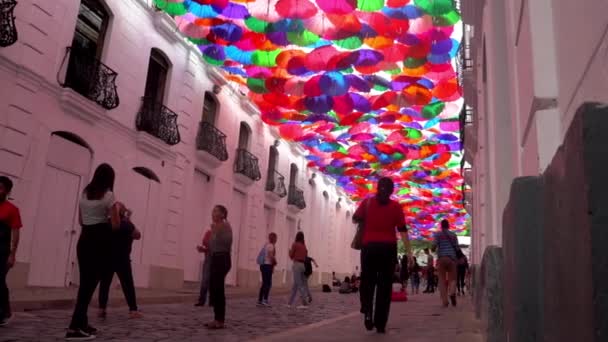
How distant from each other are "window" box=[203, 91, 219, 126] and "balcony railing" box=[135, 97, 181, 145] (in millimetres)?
3140

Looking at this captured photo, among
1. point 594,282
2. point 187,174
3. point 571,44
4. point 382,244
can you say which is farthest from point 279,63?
point 594,282

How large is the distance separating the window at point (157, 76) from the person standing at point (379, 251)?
11.2 m

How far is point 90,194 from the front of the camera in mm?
5625

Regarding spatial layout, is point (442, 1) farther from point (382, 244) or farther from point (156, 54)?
point (156, 54)

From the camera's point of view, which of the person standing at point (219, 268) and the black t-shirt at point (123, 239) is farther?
the black t-shirt at point (123, 239)

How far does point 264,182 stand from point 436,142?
317 inches

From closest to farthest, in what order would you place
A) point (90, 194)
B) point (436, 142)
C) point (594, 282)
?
point (594, 282) → point (90, 194) → point (436, 142)

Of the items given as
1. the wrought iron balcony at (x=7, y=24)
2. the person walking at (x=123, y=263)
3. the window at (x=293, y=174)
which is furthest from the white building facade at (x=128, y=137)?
the window at (x=293, y=174)

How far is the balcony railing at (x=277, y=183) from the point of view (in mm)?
25781

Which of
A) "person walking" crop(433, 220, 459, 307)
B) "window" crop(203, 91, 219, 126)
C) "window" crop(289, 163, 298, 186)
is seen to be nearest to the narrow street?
"person walking" crop(433, 220, 459, 307)

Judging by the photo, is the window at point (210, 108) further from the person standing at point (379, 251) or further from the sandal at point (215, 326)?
the person standing at point (379, 251)

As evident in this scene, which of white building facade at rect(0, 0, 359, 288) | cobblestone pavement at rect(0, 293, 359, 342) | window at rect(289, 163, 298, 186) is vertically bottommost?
cobblestone pavement at rect(0, 293, 359, 342)

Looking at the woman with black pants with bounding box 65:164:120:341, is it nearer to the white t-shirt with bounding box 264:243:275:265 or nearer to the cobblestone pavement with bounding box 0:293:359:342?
the cobblestone pavement with bounding box 0:293:359:342

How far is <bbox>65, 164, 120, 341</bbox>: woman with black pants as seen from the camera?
17.6ft
